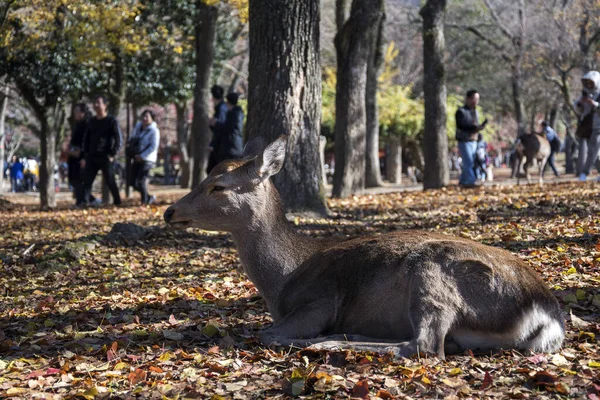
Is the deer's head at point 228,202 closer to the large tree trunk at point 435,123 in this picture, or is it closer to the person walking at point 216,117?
the person walking at point 216,117

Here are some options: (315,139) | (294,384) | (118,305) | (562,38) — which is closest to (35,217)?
(315,139)

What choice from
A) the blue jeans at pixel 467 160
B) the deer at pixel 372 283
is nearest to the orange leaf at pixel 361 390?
the deer at pixel 372 283

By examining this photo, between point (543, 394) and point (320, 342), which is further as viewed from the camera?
point (320, 342)

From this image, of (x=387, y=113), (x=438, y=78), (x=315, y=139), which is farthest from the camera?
(x=387, y=113)

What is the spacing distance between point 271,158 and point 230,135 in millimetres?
8848

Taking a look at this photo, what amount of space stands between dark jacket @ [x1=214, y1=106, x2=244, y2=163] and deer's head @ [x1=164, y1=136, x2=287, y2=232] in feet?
28.1

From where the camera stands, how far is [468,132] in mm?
16922

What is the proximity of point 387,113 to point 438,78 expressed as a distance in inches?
462

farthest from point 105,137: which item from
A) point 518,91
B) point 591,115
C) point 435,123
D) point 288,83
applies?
point 518,91

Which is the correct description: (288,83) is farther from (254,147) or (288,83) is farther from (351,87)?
(351,87)

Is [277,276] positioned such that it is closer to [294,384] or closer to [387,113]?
[294,384]

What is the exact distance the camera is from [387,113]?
2998 centimetres

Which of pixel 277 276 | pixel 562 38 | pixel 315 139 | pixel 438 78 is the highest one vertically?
pixel 562 38

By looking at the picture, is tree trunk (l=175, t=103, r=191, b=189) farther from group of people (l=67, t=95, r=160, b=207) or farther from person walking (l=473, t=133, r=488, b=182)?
group of people (l=67, t=95, r=160, b=207)
